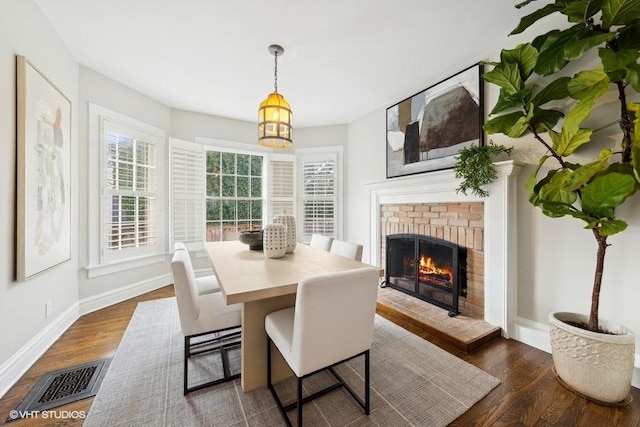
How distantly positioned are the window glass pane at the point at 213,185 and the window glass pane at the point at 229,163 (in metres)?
0.18

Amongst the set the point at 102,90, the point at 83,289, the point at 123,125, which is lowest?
the point at 83,289

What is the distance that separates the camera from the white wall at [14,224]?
65.2 inches

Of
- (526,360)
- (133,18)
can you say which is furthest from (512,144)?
(133,18)

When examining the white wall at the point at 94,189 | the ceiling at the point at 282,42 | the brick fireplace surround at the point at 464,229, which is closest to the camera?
the ceiling at the point at 282,42

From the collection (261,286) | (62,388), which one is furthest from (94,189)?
(261,286)

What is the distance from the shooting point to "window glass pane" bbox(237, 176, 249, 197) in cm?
440

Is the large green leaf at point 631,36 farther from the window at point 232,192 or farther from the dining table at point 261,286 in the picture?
the window at point 232,192

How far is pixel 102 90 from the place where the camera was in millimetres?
2941

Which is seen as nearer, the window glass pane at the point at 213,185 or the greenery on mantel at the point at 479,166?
the greenery on mantel at the point at 479,166

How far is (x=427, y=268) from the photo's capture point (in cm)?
299

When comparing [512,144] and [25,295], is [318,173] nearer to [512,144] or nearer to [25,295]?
[512,144]

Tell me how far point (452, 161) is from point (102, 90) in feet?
→ 13.4

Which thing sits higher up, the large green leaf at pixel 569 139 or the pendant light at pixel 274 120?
the pendant light at pixel 274 120

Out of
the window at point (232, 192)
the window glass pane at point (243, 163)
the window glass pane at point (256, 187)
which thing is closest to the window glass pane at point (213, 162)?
the window at point (232, 192)
